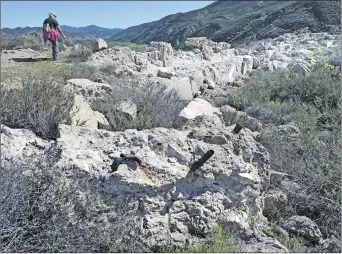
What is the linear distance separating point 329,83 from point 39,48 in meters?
8.74

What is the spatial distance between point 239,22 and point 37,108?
6903 mm

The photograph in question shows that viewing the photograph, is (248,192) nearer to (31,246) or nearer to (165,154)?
(165,154)

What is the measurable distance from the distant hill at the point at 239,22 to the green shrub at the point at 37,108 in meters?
3.78

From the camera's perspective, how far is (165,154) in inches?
149


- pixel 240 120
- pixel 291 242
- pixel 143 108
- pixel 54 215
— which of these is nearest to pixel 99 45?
pixel 143 108

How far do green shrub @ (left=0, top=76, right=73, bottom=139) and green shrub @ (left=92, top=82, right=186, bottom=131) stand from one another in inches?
22.7

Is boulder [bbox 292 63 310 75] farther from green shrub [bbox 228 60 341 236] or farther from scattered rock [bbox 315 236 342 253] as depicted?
scattered rock [bbox 315 236 342 253]

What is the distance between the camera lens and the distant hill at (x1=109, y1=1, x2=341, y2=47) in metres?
8.89

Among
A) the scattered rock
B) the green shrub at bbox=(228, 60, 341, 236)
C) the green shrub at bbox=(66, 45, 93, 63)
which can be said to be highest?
the green shrub at bbox=(66, 45, 93, 63)

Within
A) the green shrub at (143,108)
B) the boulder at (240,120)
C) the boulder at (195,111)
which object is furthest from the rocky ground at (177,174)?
the boulder at (240,120)

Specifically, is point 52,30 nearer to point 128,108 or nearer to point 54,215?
point 128,108

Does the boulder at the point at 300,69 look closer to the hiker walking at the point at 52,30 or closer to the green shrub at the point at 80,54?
the green shrub at the point at 80,54

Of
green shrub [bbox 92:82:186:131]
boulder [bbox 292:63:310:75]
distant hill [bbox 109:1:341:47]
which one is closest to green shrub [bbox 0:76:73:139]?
green shrub [bbox 92:82:186:131]

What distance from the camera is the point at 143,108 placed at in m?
5.61
